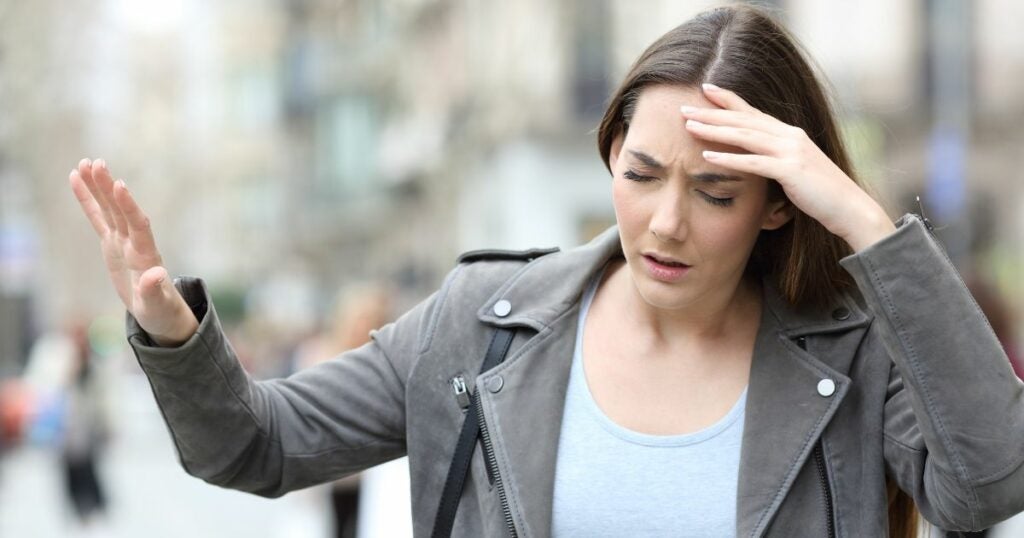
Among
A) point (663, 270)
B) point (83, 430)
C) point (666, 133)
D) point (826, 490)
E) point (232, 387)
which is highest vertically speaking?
point (666, 133)

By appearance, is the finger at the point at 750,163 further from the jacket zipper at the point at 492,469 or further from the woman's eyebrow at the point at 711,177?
the jacket zipper at the point at 492,469

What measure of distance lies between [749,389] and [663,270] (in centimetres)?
28

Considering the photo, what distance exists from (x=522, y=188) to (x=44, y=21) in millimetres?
7832

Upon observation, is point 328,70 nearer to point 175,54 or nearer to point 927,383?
point 175,54

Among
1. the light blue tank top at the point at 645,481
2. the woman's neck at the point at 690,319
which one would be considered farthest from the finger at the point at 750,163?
the light blue tank top at the point at 645,481

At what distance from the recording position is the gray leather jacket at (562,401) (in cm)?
253

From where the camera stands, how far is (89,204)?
2.68 meters

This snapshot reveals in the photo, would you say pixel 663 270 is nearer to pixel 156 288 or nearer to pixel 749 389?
pixel 749 389

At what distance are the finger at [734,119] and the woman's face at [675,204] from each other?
44 millimetres

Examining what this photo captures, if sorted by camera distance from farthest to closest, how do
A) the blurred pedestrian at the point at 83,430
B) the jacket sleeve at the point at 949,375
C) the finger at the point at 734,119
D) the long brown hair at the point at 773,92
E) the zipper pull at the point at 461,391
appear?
the blurred pedestrian at the point at 83,430, the zipper pull at the point at 461,391, the long brown hair at the point at 773,92, the finger at the point at 734,119, the jacket sleeve at the point at 949,375

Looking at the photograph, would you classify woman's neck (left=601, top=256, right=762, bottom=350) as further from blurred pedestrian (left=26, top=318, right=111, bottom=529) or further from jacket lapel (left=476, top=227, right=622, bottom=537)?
blurred pedestrian (left=26, top=318, right=111, bottom=529)

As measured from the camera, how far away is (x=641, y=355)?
288 cm

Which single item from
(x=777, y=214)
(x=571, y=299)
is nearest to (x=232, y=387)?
(x=571, y=299)

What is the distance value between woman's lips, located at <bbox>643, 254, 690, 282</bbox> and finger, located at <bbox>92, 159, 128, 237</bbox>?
2.87 feet
